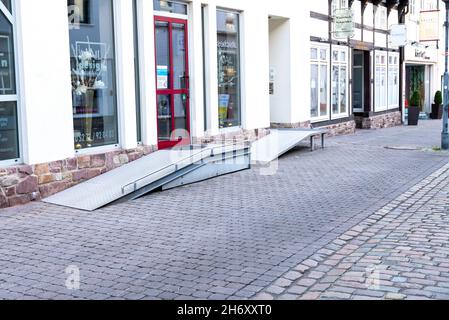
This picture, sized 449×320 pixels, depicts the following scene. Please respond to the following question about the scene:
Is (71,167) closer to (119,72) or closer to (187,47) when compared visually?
(119,72)

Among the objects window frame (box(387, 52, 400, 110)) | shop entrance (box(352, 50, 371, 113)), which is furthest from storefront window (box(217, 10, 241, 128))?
window frame (box(387, 52, 400, 110))

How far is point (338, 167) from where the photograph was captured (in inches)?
499

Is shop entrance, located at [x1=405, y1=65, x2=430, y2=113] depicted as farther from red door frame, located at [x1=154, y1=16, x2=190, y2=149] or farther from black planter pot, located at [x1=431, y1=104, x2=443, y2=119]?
red door frame, located at [x1=154, y1=16, x2=190, y2=149]

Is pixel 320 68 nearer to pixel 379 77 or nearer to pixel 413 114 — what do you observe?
pixel 379 77

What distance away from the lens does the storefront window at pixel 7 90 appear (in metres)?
8.80

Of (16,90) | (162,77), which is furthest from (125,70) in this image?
(16,90)

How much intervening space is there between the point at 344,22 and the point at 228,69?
683 centimetres

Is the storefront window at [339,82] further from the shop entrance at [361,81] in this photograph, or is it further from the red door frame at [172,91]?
the red door frame at [172,91]

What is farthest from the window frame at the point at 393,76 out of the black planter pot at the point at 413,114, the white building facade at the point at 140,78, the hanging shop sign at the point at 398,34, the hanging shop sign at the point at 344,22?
the white building facade at the point at 140,78

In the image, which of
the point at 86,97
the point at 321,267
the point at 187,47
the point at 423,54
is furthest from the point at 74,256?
the point at 423,54

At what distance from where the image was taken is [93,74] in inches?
417

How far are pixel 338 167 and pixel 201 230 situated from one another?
5.89 m
